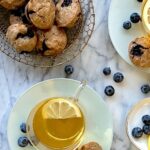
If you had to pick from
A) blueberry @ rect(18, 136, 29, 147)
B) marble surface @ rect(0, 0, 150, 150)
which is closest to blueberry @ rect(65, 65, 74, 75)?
marble surface @ rect(0, 0, 150, 150)

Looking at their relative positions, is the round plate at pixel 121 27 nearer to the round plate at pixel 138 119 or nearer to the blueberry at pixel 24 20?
the round plate at pixel 138 119

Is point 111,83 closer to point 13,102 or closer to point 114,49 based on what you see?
point 114,49

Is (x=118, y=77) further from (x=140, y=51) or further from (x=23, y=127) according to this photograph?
(x=23, y=127)

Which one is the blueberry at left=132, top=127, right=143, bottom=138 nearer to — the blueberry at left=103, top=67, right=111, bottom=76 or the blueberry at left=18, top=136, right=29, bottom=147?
the blueberry at left=103, top=67, right=111, bottom=76

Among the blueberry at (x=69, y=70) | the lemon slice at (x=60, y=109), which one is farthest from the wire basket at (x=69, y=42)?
the lemon slice at (x=60, y=109)

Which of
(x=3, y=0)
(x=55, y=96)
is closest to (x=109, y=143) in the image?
(x=55, y=96)

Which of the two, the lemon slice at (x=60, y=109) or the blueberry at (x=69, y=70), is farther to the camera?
the blueberry at (x=69, y=70)
